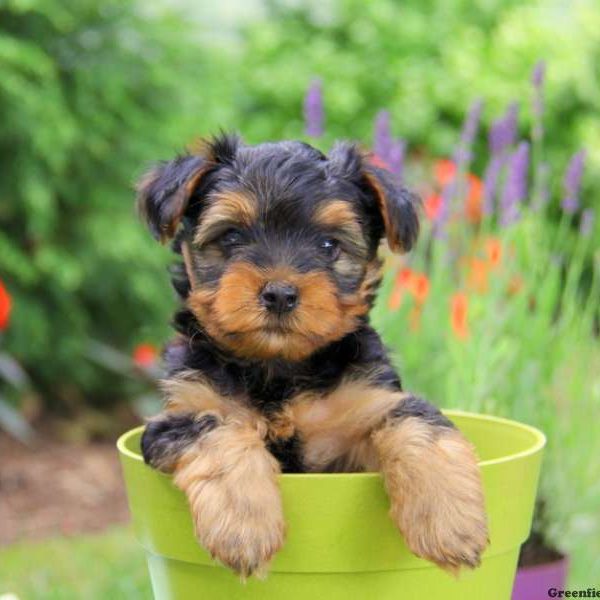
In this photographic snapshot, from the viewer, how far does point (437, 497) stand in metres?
2.47

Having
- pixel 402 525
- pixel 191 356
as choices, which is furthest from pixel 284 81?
pixel 402 525

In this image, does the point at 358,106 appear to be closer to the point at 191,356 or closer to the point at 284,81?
the point at 284,81

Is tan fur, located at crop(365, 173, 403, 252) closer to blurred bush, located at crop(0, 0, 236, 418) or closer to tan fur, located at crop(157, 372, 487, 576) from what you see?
tan fur, located at crop(157, 372, 487, 576)

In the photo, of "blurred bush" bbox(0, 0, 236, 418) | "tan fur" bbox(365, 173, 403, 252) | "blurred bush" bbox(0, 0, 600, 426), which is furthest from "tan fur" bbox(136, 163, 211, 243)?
"blurred bush" bbox(0, 0, 236, 418)

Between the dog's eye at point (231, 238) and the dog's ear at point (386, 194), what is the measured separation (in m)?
0.38

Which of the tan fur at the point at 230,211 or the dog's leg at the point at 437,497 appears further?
the tan fur at the point at 230,211

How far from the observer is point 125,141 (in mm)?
7844

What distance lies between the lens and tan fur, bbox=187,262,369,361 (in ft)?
9.43

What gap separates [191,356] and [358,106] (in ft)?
30.4

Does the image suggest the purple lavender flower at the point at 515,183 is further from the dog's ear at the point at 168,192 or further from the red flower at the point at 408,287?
the dog's ear at the point at 168,192

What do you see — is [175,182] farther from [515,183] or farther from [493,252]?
[493,252]

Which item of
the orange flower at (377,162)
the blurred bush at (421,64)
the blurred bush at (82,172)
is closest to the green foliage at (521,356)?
the orange flower at (377,162)

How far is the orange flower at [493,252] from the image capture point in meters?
4.62

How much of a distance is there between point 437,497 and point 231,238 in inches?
40.8
